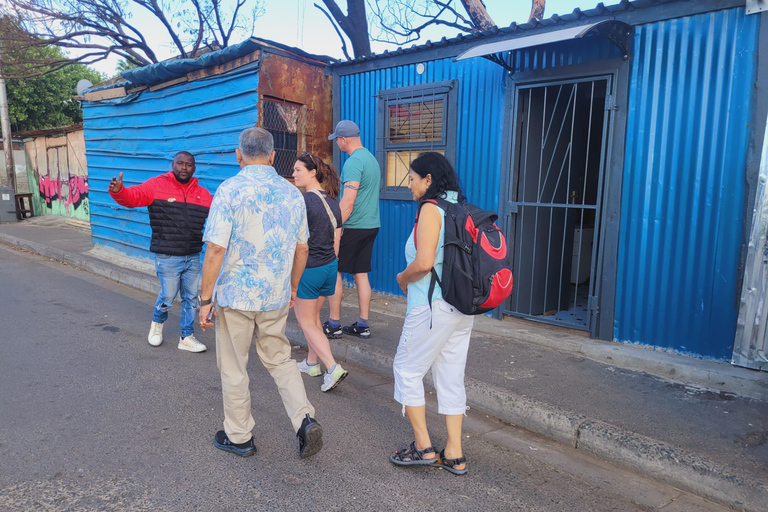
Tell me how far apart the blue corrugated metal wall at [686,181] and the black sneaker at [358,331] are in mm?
2387

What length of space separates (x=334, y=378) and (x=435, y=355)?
141cm

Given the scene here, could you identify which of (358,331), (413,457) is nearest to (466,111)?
(358,331)

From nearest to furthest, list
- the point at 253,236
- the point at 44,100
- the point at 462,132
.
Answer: the point at 253,236
the point at 462,132
the point at 44,100

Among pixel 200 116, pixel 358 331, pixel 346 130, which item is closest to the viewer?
pixel 346 130

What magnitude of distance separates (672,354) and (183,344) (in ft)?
14.5

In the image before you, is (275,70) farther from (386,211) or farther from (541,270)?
(541,270)

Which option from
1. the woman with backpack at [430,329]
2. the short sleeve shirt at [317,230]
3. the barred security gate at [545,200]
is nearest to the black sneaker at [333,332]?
the short sleeve shirt at [317,230]

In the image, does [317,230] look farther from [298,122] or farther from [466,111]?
[298,122]

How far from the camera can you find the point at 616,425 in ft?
11.4

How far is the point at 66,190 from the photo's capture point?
1688 centimetres

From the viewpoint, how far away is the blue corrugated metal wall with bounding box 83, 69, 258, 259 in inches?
302

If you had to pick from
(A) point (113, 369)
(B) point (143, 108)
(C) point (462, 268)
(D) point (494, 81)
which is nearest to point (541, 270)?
(D) point (494, 81)

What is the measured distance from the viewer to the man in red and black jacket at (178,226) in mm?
4875

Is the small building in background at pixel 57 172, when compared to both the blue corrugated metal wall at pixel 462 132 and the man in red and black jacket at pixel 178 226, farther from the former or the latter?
the man in red and black jacket at pixel 178 226
